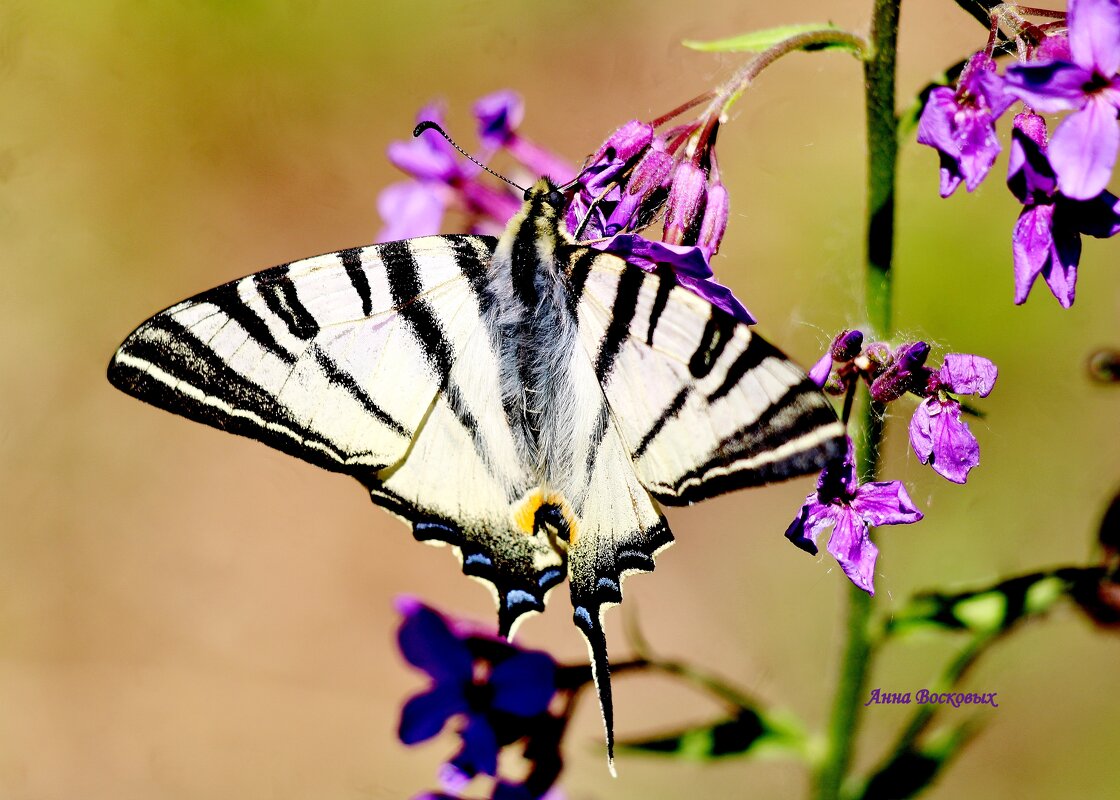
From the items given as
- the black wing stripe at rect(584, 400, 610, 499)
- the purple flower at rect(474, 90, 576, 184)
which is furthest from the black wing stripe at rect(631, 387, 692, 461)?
the purple flower at rect(474, 90, 576, 184)

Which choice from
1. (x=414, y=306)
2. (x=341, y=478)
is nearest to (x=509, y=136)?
(x=414, y=306)

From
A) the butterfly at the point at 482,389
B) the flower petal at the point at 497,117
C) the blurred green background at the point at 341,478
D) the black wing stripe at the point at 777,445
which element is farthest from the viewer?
the blurred green background at the point at 341,478

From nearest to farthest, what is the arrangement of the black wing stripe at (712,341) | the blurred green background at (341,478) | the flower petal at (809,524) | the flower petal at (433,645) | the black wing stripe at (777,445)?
the black wing stripe at (777,445), the black wing stripe at (712,341), the flower petal at (809,524), the flower petal at (433,645), the blurred green background at (341,478)

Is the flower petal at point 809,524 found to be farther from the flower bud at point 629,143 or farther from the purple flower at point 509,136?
the purple flower at point 509,136

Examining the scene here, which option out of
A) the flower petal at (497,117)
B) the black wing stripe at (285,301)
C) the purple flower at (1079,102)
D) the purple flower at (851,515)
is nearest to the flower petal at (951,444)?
the purple flower at (851,515)

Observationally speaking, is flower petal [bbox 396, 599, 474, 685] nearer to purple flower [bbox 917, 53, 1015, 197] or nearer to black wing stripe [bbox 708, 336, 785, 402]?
black wing stripe [bbox 708, 336, 785, 402]

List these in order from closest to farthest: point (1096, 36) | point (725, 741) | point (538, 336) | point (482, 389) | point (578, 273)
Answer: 1. point (1096, 36)
2. point (578, 273)
3. point (538, 336)
4. point (482, 389)
5. point (725, 741)

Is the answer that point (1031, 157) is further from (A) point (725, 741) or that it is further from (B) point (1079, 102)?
(A) point (725, 741)
